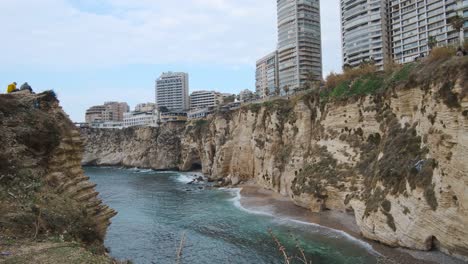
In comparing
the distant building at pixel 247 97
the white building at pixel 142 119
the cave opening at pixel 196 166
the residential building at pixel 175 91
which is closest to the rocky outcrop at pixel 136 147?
the cave opening at pixel 196 166

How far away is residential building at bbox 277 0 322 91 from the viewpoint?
111000mm

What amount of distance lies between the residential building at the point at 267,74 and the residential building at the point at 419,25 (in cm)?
4395

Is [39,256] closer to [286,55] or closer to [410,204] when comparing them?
[410,204]

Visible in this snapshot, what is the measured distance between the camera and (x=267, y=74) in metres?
137

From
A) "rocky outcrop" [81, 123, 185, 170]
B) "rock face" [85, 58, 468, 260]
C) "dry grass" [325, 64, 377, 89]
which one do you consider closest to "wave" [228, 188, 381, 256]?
"rock face" [85, 58, 468, 260]

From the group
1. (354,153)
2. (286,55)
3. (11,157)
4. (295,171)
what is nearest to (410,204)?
(354,153)

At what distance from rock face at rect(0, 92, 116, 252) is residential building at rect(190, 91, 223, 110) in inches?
5824

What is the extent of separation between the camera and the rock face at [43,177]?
50.2ft

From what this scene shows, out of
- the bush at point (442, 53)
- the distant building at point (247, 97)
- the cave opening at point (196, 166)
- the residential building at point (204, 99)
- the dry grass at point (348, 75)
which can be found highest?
the residential building at point (204, 99)

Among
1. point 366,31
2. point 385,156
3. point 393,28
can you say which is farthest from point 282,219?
point 366,31

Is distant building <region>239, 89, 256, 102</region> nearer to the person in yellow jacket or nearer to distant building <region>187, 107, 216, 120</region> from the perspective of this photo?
distant building <region>187, 107, 216, 120</region>

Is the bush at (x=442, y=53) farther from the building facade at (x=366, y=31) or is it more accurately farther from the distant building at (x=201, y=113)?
the distant building at (x=201, y=113)

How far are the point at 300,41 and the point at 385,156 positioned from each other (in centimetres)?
8371

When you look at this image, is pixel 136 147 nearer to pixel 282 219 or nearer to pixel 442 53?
pixel 282 219
